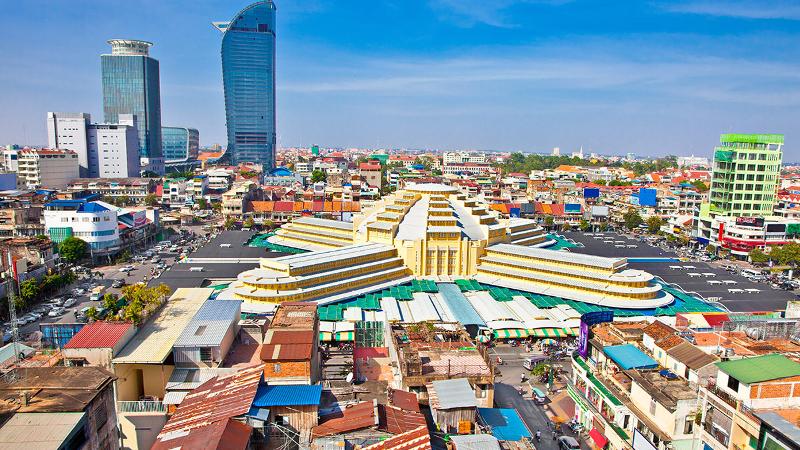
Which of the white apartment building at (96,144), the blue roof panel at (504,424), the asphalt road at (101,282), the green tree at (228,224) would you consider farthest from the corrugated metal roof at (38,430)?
the white apartment building at (96,144)

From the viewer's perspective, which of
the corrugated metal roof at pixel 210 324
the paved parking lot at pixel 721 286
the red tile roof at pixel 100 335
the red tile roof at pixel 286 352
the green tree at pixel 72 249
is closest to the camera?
the red tile roof at pixel 286 352

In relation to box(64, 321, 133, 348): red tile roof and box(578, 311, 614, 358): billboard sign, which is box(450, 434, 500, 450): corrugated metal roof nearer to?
box(578, 311, 614, 358): billboard sign

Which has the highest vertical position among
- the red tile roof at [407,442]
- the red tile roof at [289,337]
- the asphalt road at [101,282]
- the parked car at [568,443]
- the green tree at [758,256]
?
the red tile roof at [289,337]

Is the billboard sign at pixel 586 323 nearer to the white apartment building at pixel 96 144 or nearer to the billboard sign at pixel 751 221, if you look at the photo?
the billboard sign at pixel 751 221

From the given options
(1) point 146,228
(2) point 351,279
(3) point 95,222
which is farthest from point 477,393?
(1) point 146,228

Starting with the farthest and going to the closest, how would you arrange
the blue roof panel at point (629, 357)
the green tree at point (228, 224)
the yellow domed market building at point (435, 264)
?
1. the green tree at point (228, 224)
2. the yellow domed market building at point (435, 264)
3. the blue roof panel at point (629, 357)

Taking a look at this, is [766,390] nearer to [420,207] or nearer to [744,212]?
[420,207]

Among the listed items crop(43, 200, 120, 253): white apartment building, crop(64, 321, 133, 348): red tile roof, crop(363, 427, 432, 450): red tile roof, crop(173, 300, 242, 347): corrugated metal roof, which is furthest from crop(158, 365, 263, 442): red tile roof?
crop(43, 200, 120, 253): white apartment building

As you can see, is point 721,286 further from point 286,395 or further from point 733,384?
point 286,395
